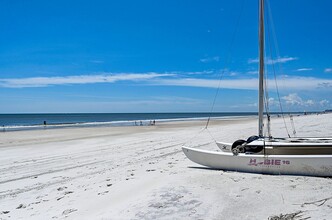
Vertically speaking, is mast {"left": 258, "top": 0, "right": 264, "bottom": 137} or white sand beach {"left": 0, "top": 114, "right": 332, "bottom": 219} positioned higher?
mast {"left": 258, "top": 0, "right": 264, "bottom": 137}

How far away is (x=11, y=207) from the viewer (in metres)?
6.48

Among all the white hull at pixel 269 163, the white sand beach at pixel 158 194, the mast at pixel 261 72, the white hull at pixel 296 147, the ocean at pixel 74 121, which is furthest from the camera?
the ocean at pixel 74 121

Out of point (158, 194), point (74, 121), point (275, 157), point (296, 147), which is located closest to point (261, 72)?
point (296, 147)

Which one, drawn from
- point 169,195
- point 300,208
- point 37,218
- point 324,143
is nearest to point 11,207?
point 37,218

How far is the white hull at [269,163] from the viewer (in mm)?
7691

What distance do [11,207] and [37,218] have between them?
3.89 ft

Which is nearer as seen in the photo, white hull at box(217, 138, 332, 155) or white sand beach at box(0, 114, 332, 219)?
white sand beach at box(0, 114, 332, 219)

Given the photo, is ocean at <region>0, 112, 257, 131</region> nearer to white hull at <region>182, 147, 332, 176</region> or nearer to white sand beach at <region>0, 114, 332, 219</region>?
white hull at <region>182, 147, 332, 176</region>

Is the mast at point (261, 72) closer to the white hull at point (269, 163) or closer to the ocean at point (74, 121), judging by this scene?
the ocean at point (74, 121)

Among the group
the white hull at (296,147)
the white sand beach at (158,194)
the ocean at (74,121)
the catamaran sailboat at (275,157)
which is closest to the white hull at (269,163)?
the catamaran sailboat at (275,157)

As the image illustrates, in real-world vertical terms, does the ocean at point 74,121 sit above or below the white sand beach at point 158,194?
above

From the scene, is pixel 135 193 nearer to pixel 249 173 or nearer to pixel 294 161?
pixel 249 173

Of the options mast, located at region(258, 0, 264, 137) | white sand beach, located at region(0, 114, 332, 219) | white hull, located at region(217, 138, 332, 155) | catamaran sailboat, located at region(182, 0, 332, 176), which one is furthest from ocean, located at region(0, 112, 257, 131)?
white sand beach, located at region(0, 114, 332, 219)

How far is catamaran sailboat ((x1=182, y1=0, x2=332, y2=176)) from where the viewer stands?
7.76 meters
